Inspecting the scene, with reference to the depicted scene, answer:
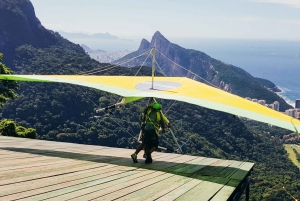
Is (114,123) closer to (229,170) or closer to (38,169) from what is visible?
(229,170)

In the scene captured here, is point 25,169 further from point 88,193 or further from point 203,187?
point 203,187

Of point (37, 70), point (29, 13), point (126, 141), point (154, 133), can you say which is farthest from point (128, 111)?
point (29, 13)

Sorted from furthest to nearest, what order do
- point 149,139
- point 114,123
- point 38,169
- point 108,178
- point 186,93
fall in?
1. point 114,123
2. point 186,93
3. point 149,139
4. point 38,169
5. point 108,178

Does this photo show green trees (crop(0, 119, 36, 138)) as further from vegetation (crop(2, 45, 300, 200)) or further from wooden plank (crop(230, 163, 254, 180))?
vegetation (crop(2, 45, 300, 200))

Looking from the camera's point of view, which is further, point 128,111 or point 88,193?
point 128,111

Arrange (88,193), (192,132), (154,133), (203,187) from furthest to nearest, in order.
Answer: (192,132)
(154,133)
(203,187)
(88,193)

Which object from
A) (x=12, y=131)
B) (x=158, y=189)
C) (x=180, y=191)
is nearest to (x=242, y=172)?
(x=180, y=191)
